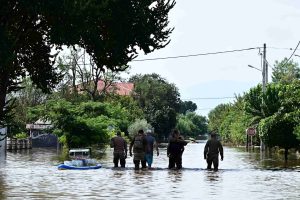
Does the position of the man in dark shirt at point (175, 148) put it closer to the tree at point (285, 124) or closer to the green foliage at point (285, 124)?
the tree at point (285, 124)

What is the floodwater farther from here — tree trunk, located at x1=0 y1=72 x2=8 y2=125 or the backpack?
the backpack

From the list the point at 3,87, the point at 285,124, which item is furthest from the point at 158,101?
the point at 3,87

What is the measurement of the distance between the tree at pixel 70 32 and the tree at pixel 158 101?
9603 centimetres

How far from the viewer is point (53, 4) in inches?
740

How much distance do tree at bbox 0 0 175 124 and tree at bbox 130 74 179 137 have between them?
9603 cm

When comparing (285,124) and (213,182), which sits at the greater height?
(285,124)

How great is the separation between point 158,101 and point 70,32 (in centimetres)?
10490

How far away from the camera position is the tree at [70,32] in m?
18.9

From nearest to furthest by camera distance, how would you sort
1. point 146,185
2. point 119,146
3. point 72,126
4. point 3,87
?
point 146,185, point 3,87, point 119,146, point 72,126

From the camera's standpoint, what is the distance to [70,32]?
1986 centimetres

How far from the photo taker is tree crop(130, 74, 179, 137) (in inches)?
4813

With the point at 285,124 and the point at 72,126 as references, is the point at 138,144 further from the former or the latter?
the point at 72,126

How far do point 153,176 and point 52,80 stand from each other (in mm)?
4683

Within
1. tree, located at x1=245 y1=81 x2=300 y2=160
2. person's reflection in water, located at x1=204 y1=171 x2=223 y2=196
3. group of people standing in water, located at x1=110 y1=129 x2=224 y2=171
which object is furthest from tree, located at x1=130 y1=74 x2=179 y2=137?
person's reflection in water, located at x1=204 y1=171 x2=223 y2=196
